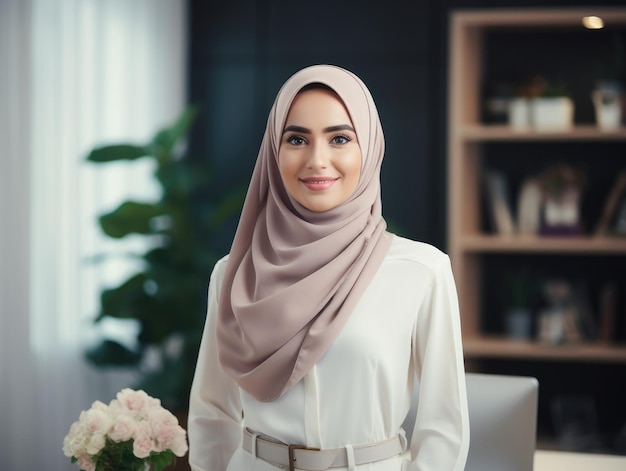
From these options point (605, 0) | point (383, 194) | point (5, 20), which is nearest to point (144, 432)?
point (5, 20)

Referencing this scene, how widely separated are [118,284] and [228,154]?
3.35 feet

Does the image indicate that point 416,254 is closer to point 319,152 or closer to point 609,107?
point 319,152

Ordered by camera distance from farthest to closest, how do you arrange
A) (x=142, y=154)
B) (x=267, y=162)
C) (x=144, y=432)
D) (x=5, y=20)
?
(x=142, y=154)
(x=5, y=20)
(x=267, y=162)
(x=144, y=432)

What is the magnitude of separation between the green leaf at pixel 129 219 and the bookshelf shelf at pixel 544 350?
1.44 m

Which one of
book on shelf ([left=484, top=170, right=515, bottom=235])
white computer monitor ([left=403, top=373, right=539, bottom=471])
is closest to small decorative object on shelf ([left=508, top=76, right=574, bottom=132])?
book on shelf ([left=484, top=170, right=515, bottom=235])

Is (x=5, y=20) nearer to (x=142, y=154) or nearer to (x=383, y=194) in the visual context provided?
(x=142, y=154)

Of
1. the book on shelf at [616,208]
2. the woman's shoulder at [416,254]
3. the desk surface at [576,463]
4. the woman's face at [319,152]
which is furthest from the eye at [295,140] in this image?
the book on shelf at [616,208]

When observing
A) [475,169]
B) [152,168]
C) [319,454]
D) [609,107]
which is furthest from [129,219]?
[319,454]

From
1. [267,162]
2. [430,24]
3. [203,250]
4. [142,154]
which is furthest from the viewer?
[430,24]

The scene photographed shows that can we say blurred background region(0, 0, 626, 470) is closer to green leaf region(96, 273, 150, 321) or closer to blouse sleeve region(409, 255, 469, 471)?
green leaf region(96, 273, 150, 321)

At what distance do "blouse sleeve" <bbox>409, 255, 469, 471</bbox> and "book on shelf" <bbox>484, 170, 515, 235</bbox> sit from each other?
271 cm

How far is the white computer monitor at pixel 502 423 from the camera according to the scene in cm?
183

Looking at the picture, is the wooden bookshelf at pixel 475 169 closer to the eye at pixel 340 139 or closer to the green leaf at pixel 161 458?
Result: the eye at pixel 340 139

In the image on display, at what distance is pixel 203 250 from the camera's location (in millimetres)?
3996
